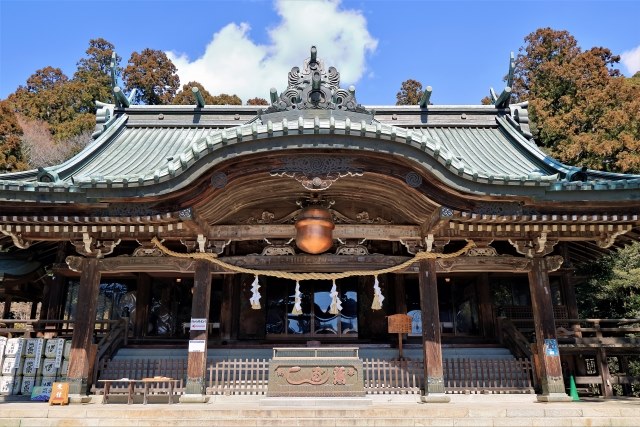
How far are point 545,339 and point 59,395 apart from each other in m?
10.2

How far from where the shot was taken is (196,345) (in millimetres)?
10148

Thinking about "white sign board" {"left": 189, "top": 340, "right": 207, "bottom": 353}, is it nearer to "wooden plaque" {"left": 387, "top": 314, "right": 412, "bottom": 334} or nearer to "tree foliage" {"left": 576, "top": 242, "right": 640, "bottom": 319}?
"wooden plaque" {"left": 387, "top": 314, "right": 412, "bottom": 334}

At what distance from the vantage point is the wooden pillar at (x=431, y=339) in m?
9.80

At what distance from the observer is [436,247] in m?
10.8

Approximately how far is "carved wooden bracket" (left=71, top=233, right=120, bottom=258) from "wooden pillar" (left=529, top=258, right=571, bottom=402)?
31.2 feet

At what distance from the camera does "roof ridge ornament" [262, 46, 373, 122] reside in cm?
1006

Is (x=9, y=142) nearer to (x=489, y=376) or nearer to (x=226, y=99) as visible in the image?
(x=226, y=99)

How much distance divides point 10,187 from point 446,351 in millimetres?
11056

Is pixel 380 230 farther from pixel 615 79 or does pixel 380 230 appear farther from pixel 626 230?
pixel 615 79

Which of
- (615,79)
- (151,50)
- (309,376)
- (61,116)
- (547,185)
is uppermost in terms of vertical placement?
(151,50)

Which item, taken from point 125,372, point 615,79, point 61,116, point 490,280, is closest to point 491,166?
point 490,280

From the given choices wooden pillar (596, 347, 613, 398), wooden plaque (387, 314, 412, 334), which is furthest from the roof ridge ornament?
wooden pillar (596, 347, 613, 398)

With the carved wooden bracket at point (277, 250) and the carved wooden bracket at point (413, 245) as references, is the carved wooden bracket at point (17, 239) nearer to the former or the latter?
the carved wooden bracket at point (277, 250)

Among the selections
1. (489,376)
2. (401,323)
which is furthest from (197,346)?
(489,376)
